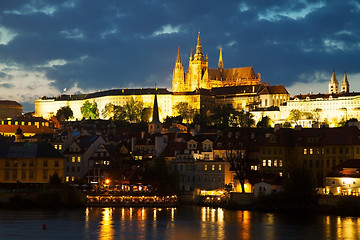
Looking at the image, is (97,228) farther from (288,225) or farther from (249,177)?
(249,177)

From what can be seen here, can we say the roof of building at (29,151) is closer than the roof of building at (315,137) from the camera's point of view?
No

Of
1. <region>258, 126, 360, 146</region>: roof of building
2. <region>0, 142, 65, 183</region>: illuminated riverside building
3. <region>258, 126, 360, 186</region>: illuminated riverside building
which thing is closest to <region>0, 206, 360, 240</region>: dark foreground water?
<region>258, 126, 360, 186</region>: illuminated riverside building

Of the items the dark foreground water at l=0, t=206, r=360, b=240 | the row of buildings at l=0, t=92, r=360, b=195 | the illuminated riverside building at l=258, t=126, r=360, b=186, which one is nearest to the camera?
the dark foreground water at l=0, t=206, r=360, b=240

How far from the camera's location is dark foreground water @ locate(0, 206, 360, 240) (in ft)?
191

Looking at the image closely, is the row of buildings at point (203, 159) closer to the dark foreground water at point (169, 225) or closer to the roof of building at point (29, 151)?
the roof of building at point (29, 151)

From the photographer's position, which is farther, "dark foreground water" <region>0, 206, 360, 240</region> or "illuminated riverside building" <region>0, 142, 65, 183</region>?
"illuminated riverside building" <region>0, 142, 65, 183</region>

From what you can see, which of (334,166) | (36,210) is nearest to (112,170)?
(36,210)

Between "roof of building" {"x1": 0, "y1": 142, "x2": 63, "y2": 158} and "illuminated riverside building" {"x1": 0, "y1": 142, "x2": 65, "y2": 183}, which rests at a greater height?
"roof of building" {"x1": 0, "y1": 142, "x2": 63, "y2": 158}

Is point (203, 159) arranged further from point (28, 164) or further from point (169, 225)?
point (169, 225)

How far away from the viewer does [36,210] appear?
74.2m

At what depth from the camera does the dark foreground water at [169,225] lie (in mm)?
58344

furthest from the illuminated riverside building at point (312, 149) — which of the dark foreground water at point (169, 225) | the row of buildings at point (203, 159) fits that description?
the dark foreground water at point (169, 225)

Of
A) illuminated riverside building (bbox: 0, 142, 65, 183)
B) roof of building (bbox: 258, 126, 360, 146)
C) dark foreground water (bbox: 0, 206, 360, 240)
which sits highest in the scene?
roof of building (bbox: 258, 126, 360, 146)

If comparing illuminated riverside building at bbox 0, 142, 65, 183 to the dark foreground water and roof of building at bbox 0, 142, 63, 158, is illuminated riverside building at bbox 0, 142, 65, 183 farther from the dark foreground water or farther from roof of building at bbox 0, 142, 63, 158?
the dark foreground water
